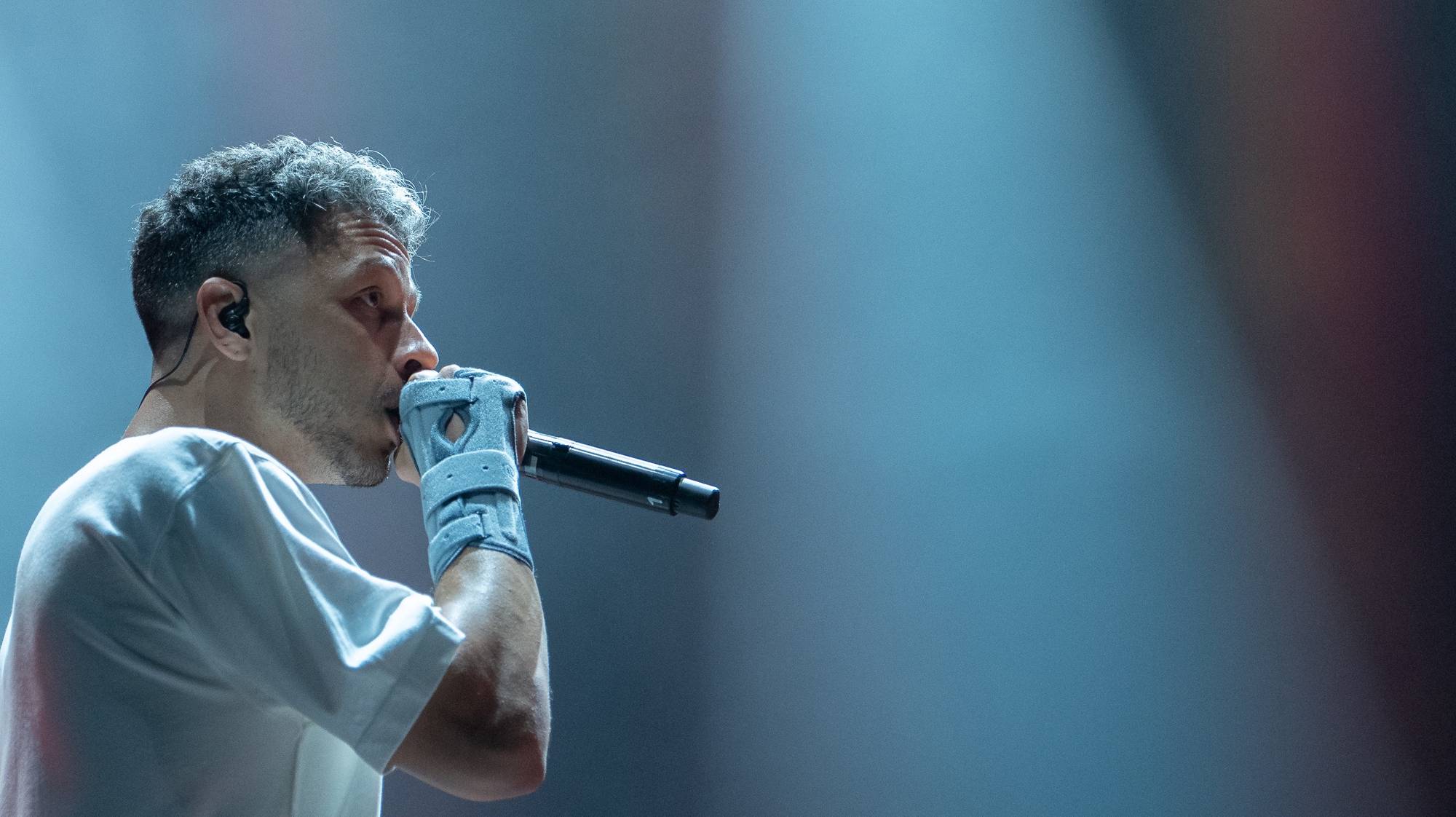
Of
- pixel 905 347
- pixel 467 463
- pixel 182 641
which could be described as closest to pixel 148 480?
pixel 182 641

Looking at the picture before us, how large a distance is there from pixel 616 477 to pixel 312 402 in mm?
336

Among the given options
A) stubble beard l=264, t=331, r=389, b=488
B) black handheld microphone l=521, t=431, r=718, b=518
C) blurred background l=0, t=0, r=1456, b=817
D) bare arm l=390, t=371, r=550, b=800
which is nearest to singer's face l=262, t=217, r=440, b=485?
stubble beard l=264, t=331, r=389, b=488

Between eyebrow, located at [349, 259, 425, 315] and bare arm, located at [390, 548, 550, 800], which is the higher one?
eyebrow, located at [349, 259, 425, 315]

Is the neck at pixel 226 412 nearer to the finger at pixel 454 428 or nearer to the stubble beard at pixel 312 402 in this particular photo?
the stubble beard at pixel 312 402

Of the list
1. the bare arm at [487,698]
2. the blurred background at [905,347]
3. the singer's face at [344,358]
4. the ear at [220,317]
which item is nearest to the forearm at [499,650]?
the bare arm at [487,698]

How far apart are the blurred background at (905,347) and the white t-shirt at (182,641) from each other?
4.32 feet

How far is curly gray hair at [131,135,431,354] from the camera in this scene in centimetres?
121

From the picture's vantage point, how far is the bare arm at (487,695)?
83cm

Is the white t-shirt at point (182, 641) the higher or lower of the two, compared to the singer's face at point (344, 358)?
lower

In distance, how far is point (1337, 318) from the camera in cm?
199

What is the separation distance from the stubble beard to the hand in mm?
60

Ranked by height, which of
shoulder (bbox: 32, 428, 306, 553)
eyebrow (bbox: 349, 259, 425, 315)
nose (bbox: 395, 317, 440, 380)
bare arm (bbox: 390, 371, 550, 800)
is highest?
eyebrow (bbox: 349, 259, 425, 315)

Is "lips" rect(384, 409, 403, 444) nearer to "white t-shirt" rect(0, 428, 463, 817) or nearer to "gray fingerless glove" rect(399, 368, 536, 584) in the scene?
"gray fingerless glove" rect(399, 368, 536, 584)

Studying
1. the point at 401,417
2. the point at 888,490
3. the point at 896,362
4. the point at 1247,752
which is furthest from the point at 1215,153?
the point at 401,417
